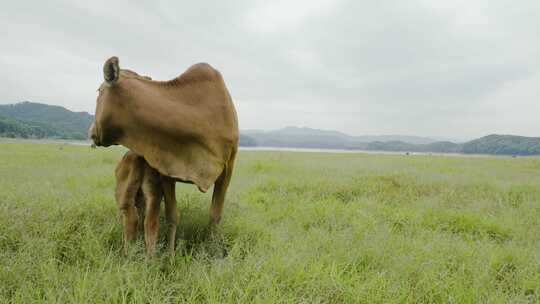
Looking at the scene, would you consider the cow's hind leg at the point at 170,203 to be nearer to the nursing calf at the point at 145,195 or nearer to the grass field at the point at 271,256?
the nursing calf at the point at 145,195

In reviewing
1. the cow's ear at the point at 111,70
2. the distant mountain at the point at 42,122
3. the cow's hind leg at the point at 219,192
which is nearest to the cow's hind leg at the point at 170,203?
the cow's hind leg at the point at 219,192

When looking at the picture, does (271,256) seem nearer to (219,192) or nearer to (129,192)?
(219,192)

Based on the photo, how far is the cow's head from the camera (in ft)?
6.56

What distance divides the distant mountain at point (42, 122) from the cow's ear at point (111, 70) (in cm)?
8748

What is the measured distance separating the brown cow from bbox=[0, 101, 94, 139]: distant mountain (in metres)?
87.2

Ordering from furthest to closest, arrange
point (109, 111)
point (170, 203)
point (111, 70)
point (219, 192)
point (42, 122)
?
point (42, 122)
point (219, 192)
point (170, 203)
point (109, 111)
point (111, 70)

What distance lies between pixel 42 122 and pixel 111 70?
155 metres

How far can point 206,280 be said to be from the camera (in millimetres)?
2270

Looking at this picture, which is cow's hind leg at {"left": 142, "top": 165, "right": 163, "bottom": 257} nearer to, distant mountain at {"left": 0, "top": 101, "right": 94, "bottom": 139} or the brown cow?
the brown cow

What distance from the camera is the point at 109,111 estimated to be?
2.04 meters

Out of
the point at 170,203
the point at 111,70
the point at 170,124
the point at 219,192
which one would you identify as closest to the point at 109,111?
the point at 111,70

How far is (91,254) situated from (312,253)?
80.2 inches

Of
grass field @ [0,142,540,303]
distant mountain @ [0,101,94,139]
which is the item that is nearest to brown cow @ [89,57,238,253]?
grass field @ [0,142,540,303]

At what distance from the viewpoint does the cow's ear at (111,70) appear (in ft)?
6.11
